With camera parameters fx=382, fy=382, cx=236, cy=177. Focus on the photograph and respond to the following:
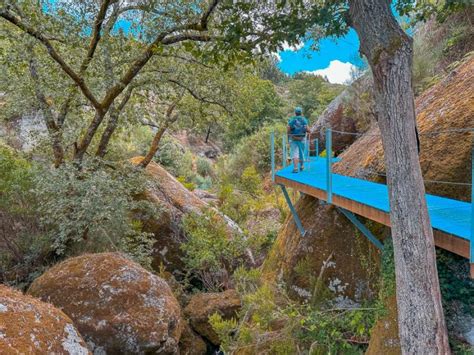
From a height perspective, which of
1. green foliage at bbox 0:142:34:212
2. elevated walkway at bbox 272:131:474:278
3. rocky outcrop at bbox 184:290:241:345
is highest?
green foliage at bbox 0:142:34:212

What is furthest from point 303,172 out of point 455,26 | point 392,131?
point 455,26

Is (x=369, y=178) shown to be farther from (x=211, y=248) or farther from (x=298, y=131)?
(x=211, y=248)

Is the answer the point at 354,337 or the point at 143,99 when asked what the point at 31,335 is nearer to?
the point at 354,337

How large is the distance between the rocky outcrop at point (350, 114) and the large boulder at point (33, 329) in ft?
31.4

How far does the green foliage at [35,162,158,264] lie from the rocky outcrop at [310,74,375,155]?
21.3ft

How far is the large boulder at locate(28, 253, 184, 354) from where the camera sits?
5.50 m

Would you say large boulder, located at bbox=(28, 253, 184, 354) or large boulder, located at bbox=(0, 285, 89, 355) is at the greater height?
large boulder, located at bbox=(0, 285, 89, 355)

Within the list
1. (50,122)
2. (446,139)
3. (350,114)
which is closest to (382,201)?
(446,139)

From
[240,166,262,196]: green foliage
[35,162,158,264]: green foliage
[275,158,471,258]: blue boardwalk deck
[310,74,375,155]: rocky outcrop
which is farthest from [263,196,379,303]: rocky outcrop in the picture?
[240,166,262,196]: green foliage

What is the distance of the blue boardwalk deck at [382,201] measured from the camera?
3531 mm

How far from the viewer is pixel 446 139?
17.3 feet

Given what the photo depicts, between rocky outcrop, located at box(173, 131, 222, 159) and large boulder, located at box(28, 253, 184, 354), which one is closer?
large boulder, located at box(28, 253, 184, 354)

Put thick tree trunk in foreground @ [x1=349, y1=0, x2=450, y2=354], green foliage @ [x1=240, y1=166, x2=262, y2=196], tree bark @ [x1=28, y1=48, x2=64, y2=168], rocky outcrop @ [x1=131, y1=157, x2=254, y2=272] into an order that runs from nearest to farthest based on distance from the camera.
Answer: thick tree trunk in foreground @ [x1=349, y1=0, x2=450, y2=354] < tree bark @ [x1=28, y1=48, x2=64, y2=168] < rocky outcrop @ [x1=131, y1=157, x2=254, y2=272] < green foliage @ [x1=240, y1=166, x2=262, y2=196]

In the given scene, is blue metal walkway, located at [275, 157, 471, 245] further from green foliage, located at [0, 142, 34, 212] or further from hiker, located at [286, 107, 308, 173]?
green foliage, located at [0, 142, 34, 212]
